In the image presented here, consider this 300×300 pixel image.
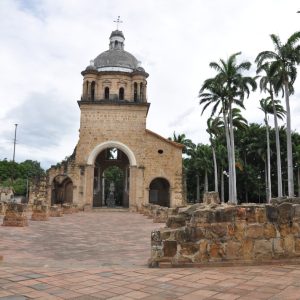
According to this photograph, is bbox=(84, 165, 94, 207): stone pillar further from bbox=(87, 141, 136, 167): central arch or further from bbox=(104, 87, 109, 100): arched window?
bbox=(104, 87, 109, 100): arched window

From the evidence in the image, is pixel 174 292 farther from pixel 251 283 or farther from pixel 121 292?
pixel 251 283

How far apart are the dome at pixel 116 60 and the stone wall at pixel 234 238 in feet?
108

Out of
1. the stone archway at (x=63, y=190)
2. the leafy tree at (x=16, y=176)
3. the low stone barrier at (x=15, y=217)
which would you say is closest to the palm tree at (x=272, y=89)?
the low stone barrier at (x=15, y=217)

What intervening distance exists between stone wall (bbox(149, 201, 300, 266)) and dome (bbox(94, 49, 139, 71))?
108ft

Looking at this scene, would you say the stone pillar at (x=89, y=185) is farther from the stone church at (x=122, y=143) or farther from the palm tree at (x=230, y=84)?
the palm tree at (x=230, y=84)

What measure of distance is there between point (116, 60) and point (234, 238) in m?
33.9

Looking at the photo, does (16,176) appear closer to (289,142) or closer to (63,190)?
(63,190)

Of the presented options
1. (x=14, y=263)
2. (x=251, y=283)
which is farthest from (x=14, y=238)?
(x=251, y=283)

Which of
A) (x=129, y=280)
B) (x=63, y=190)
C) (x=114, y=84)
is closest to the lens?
(x=129, y=280)

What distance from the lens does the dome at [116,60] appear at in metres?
37.6

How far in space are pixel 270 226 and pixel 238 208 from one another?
0.60 meters

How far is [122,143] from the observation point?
1330 inches

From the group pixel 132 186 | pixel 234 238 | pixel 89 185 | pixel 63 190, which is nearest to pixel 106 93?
pixel 89 185

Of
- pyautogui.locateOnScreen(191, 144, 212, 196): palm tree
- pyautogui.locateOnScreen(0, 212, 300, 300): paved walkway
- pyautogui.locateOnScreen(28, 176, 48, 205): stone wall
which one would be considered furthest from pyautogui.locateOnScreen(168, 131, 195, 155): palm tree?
pyautogui.locateOnScreen(0, 212, 300, 300): paved walkway
